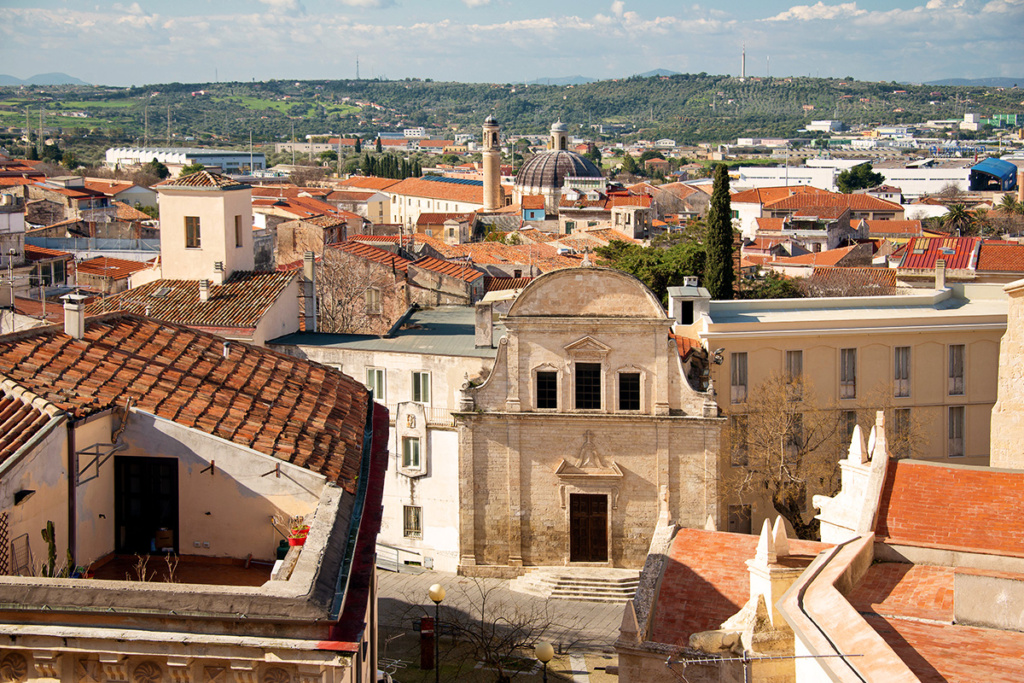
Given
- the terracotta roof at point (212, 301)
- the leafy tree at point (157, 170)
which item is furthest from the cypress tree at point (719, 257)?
the leafy tree at point (157, 170)

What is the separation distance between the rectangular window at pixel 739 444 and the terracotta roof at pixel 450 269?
12.4m

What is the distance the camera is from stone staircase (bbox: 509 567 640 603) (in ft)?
91.4

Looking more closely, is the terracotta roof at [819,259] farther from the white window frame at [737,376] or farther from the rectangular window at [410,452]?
the rectangular window at [410,452]

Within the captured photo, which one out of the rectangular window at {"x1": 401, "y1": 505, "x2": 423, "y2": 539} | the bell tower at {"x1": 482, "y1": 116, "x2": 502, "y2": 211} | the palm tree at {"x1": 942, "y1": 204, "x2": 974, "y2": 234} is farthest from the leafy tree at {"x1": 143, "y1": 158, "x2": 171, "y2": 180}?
the rectangular window at {"x1": 401, "y1": 505, "x2": 423, "y2": 539}

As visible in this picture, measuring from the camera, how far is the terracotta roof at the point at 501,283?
44094mm

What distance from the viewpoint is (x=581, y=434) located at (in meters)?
28.7

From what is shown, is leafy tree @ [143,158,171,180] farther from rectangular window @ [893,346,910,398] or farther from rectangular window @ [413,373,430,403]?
rectangular window @ [893,346,910,398]

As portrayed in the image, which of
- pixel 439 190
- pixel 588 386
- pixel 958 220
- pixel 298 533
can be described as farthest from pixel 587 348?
pixel 439 190

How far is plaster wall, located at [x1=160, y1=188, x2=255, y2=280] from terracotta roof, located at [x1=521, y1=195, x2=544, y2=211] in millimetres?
74382

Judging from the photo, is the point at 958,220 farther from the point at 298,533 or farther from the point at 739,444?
the point at 298,533

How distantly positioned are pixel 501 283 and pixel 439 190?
285 feet

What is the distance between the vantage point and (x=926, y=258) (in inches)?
1836

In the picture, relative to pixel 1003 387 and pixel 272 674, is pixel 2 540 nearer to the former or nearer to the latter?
pixel 272 674

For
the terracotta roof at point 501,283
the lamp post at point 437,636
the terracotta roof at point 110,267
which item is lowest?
the lamp post at point 437,636
